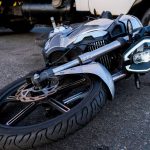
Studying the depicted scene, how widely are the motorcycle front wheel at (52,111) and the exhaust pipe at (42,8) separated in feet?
9.67

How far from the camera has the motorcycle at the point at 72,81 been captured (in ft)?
8.43

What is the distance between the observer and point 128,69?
3227mm

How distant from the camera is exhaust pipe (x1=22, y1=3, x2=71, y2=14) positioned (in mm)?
6072

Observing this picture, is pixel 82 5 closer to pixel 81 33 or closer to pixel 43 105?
pixel 81 33

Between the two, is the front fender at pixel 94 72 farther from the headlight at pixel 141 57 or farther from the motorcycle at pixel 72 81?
the headlight at pixel 141 57

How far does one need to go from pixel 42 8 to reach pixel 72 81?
356 cm

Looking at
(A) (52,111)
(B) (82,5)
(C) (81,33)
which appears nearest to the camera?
(A) (52,111)

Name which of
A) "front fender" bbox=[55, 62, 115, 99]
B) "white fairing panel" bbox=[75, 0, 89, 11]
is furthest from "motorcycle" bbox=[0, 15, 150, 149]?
"white fairing panel" bbox=[75, 0, 89, 11]

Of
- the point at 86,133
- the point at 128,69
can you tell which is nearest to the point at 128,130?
the point at 86,133

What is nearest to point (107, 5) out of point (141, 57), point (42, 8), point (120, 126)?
point (42, 8)

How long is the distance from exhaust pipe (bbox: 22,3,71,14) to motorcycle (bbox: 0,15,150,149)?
7.99 feet

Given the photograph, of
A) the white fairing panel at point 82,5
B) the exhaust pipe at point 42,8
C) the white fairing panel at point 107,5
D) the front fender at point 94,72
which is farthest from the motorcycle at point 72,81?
the exhaust pipe at point 42,8

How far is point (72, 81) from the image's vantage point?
10.2 feet

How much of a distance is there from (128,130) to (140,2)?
2.46 m
